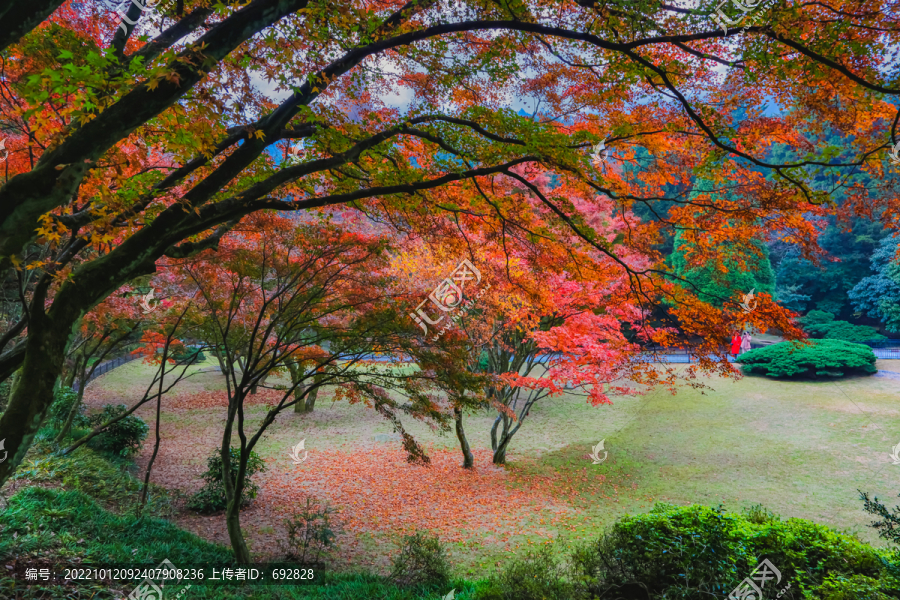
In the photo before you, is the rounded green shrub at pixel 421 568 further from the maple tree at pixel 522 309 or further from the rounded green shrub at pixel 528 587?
the maple tree at pixel 522 309

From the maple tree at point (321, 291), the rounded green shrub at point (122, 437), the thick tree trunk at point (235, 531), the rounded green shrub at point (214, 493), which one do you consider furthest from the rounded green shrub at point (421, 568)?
the rounded green shrub at point (122, 437)

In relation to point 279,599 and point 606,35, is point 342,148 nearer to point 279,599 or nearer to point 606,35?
point 606,35

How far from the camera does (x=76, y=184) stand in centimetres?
234

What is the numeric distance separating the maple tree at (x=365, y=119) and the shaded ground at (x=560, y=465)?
4370 mm

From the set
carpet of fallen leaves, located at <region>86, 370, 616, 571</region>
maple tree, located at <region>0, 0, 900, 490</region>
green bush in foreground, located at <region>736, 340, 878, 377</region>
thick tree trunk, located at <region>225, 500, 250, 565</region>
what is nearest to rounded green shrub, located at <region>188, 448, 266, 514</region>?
carpet of fallen leaves, located at <region>86, 370, 616, 571</region>

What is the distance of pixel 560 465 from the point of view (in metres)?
9.83

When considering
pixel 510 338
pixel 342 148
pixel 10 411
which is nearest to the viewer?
pixel 10 411

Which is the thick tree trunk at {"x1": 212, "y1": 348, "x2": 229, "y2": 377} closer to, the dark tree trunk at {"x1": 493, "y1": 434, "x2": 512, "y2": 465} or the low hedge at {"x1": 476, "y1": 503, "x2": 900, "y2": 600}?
the low hedge at {"x1": 476, "y1": 503, "x2": 900, "y2": 600}

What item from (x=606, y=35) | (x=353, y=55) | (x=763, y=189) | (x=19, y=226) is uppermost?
(x=606, y=35)

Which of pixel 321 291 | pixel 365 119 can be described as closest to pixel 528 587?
pixel 321 291

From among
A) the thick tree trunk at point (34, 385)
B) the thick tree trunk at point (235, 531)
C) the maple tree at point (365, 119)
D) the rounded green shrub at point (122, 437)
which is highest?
the maple tree at point (365, 119)

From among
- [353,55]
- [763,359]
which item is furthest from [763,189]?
[763,359]

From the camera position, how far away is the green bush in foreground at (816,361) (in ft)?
50.8

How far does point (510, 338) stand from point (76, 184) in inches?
357
